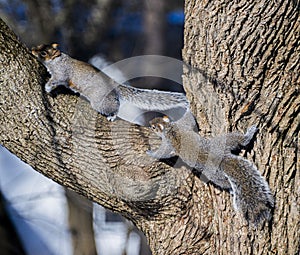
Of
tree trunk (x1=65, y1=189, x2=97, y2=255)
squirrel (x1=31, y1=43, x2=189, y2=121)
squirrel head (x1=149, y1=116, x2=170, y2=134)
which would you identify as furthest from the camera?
tree trunk (x1=65, y1=189, x2=97, y2=255)

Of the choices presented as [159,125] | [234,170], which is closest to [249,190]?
[234,170]

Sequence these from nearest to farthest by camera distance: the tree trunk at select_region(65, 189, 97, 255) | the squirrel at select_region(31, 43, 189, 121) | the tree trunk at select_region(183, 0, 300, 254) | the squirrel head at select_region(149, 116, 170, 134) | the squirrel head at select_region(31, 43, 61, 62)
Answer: the tree trunk at select_region(183, 0, 300, 254) → the squirrel head at select_region(149, 116, 170, 134) → the squirrel at select_region(31, 43, 189, 121) → the squirrel head at select_region(31, 43, 61, 62) → the tree trunk at select_region(65, 189, 97, 255)

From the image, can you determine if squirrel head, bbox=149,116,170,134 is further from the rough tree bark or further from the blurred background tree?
the blurred background tree

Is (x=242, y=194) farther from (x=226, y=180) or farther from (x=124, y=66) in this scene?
(x=124, y=66)

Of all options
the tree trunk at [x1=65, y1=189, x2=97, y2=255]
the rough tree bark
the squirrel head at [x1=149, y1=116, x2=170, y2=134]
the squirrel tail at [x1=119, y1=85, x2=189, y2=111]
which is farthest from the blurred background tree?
the rough tree bark

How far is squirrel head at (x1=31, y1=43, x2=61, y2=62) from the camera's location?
2152 mm

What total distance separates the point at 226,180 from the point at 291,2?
0.52 m

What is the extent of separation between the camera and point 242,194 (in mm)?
1722

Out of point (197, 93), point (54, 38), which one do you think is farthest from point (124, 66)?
point (197, 93)

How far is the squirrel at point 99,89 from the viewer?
6.63 ft

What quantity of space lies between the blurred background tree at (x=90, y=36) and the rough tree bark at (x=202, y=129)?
1536mm

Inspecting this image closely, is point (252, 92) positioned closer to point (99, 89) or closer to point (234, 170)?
point (234, 170)

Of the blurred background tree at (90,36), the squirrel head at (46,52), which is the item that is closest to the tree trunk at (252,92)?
the squirrel head at (46,52)

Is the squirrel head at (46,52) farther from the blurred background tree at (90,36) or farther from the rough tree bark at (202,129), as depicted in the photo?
the blurred background tree at (90,36)
